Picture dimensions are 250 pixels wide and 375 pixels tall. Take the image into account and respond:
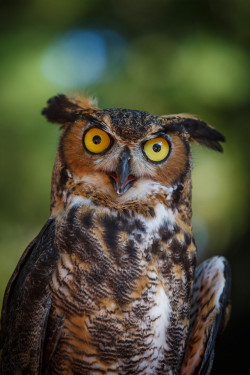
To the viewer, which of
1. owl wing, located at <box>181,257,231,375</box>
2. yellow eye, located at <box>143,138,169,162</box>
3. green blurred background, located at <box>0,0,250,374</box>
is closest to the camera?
yellow eye, located at <box>143,138,169,162</box>

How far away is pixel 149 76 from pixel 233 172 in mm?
880

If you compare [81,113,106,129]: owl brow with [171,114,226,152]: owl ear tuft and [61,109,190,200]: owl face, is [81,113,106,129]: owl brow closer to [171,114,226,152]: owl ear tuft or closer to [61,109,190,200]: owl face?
[61,109,190,200]: owl face

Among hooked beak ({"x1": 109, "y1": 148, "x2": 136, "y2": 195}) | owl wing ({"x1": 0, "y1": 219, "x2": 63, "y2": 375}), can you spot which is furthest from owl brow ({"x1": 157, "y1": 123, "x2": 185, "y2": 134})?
owl wing ({"x1": 0, "y1": 219, "x2": 63, "y2": 375})

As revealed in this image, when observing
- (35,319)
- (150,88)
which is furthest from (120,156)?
(150,88)

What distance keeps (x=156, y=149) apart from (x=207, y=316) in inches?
24.4

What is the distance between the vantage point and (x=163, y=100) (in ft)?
9.17

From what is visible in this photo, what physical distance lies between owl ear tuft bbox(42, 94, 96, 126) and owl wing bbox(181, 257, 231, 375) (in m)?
0.76

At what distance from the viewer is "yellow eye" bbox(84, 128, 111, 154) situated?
→ 128cm

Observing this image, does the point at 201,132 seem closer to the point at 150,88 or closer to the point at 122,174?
the point at 122,174

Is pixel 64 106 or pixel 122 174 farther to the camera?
pixel 64 106

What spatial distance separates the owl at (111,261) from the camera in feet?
3.92

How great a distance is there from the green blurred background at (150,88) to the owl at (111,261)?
134 centimetres

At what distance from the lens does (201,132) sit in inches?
58.7

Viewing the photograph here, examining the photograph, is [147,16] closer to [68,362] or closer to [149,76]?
[149,76]
